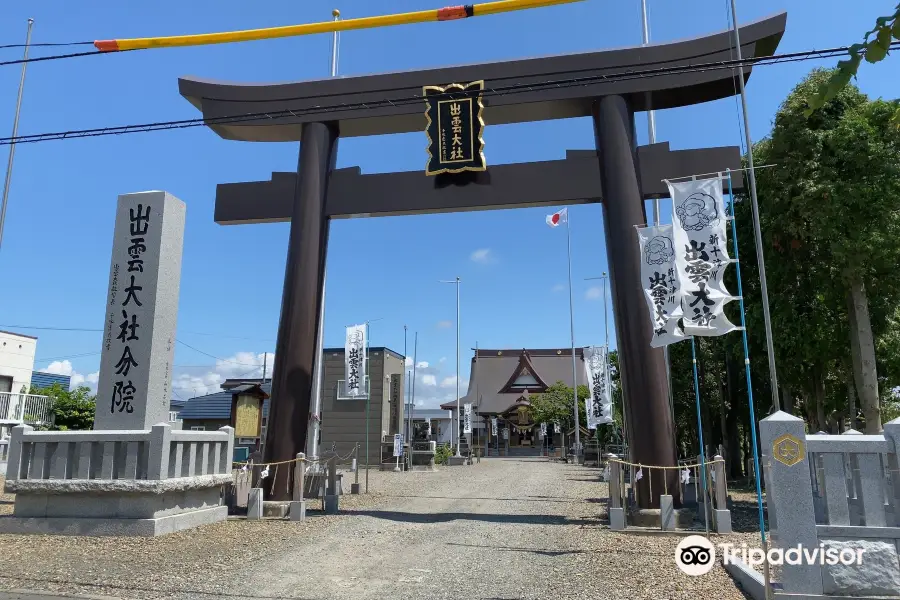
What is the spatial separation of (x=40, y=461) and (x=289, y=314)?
5.18m

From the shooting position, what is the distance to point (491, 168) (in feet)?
43.9

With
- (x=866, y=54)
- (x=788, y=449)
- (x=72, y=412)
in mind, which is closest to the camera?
(x=866, y=54)

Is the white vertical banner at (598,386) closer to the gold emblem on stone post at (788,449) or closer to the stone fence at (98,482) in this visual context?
the stone fence at (98,482)

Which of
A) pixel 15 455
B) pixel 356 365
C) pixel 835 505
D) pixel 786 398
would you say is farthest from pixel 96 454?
pixel 786 398

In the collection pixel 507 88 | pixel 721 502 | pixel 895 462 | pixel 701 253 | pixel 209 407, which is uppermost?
pixel 507 88

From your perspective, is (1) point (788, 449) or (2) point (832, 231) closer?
(1) point (788, 449)

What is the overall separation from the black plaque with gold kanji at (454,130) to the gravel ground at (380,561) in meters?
7.56

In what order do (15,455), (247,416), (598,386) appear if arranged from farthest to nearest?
(598,386), (247,416), (15,455)

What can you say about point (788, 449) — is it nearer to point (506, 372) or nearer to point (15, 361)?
point (15, 361)

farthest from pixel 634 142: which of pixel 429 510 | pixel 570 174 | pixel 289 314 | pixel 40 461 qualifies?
pixel 40 461

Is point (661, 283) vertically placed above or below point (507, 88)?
below

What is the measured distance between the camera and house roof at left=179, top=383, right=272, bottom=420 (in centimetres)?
2877

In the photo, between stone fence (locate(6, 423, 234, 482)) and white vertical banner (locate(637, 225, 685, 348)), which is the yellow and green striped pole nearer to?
white vertical banner (locate(637, 225, 685, 348))

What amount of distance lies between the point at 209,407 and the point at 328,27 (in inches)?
980
